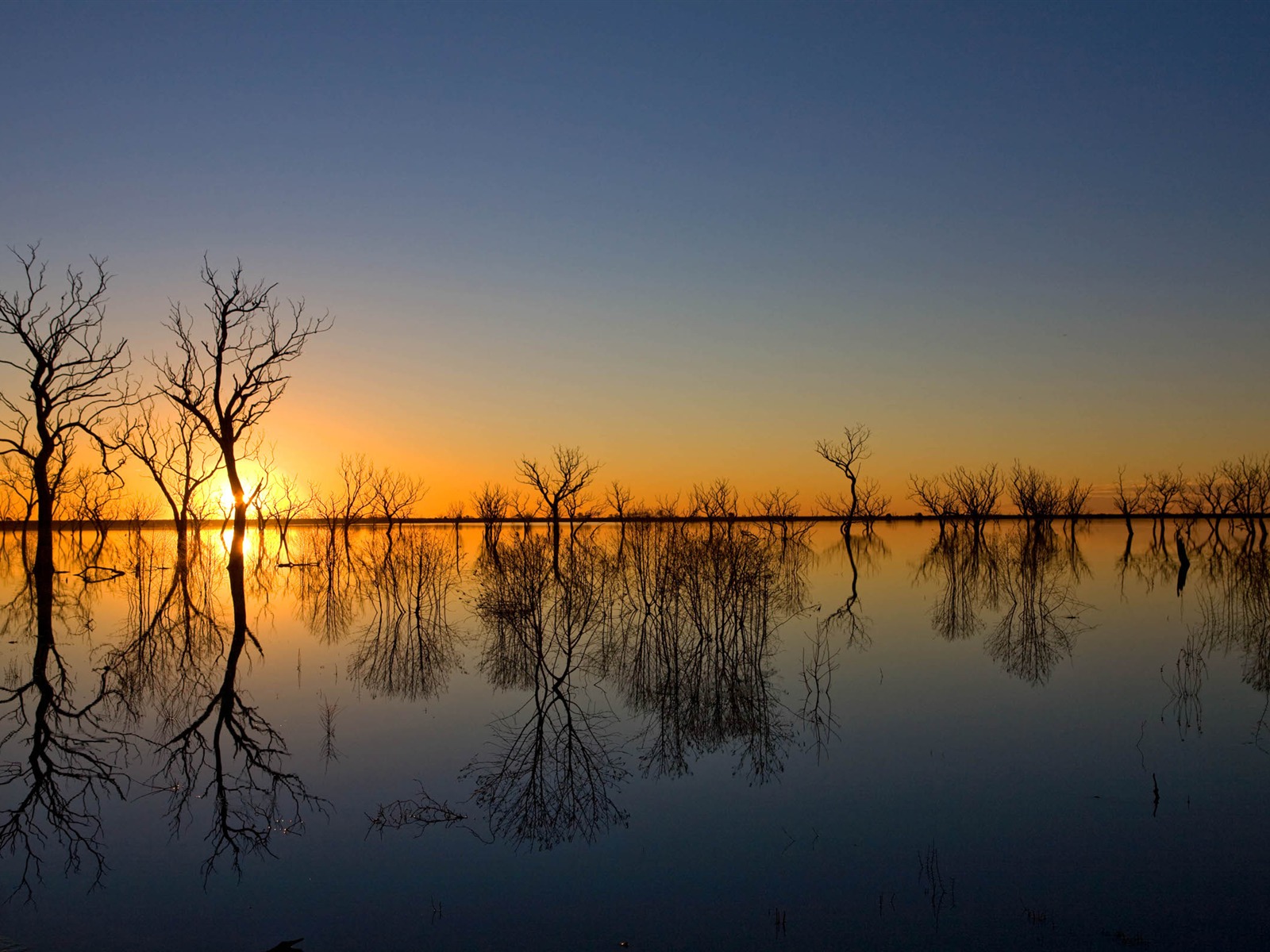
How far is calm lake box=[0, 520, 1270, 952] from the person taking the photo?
15.5ft

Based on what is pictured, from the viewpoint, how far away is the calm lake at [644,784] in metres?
4.74

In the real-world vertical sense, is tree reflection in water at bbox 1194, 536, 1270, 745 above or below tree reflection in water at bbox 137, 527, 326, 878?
above

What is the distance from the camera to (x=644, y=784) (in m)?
6.85

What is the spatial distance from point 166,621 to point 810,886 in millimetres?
14118

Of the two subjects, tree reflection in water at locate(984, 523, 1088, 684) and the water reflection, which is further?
tree reflection in water at locate(984, 523, 1088, 684)

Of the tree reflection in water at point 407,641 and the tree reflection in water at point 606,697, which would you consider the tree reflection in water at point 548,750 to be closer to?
the tree reflection in water at point 606,697

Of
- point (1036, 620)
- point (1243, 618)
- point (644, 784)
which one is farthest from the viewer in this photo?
point (1036, 620)

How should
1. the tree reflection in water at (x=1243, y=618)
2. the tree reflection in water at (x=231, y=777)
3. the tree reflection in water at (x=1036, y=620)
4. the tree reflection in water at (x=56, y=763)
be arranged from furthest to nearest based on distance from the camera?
1. the tree reflection in water at (x=1036, y=620)
2. the tree reflection in water at (x=1243, y=618)
3. the tree reflection in water at (x=231, y=777)
4. the tree reflection in water at (x=56, y=763)

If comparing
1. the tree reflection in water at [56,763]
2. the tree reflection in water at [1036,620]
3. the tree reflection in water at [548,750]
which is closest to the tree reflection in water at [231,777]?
the tree reflection in water at [56,763]

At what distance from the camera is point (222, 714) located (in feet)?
29.8

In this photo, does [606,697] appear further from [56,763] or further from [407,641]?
[407,641]

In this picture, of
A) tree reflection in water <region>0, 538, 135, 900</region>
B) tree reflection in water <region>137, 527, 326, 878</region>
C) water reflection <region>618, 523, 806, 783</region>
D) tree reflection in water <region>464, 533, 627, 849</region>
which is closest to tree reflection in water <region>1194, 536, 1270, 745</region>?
water reflection <region>618, 523, 806, 783</region>

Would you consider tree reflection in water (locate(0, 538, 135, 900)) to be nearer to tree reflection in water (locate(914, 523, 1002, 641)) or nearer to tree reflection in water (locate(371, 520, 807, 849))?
tree reflection in water (locate(371, 520, 807, 849))

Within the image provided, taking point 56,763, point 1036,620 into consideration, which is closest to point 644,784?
point 56,763
